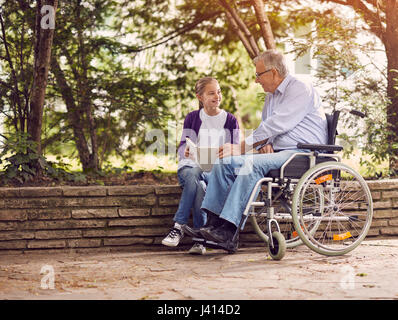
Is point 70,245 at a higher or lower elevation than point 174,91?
lower

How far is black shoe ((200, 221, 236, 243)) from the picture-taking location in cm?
367

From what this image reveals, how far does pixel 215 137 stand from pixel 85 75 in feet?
7.42

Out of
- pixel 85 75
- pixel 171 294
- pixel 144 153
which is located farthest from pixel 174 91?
pixel 171 294

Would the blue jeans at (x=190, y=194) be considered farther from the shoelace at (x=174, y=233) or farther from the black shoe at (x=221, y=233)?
the black shoe at (x=221, y=233)

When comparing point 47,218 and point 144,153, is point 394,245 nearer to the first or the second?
point 47,218

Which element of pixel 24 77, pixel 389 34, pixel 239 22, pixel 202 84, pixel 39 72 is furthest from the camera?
pixel 239 22

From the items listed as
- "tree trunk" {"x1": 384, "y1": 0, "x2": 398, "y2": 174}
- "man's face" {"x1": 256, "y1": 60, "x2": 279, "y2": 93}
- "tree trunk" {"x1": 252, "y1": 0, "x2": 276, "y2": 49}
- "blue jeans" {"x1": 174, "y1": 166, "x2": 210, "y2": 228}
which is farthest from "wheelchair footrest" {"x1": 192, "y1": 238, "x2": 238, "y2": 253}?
"tree trunk" {"x1": 252, "y1": 0, "x2": 276, "y2": 49}

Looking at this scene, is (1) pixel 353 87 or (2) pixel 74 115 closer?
(1) pixel 353 87

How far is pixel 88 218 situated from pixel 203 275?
133 cm

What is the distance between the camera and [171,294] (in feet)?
9.18

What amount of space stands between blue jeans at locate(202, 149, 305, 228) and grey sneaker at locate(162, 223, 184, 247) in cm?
43

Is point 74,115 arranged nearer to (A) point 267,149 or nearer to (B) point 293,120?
(A) point 267,149

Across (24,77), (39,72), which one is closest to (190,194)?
(39,72)

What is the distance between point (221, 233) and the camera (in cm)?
371
